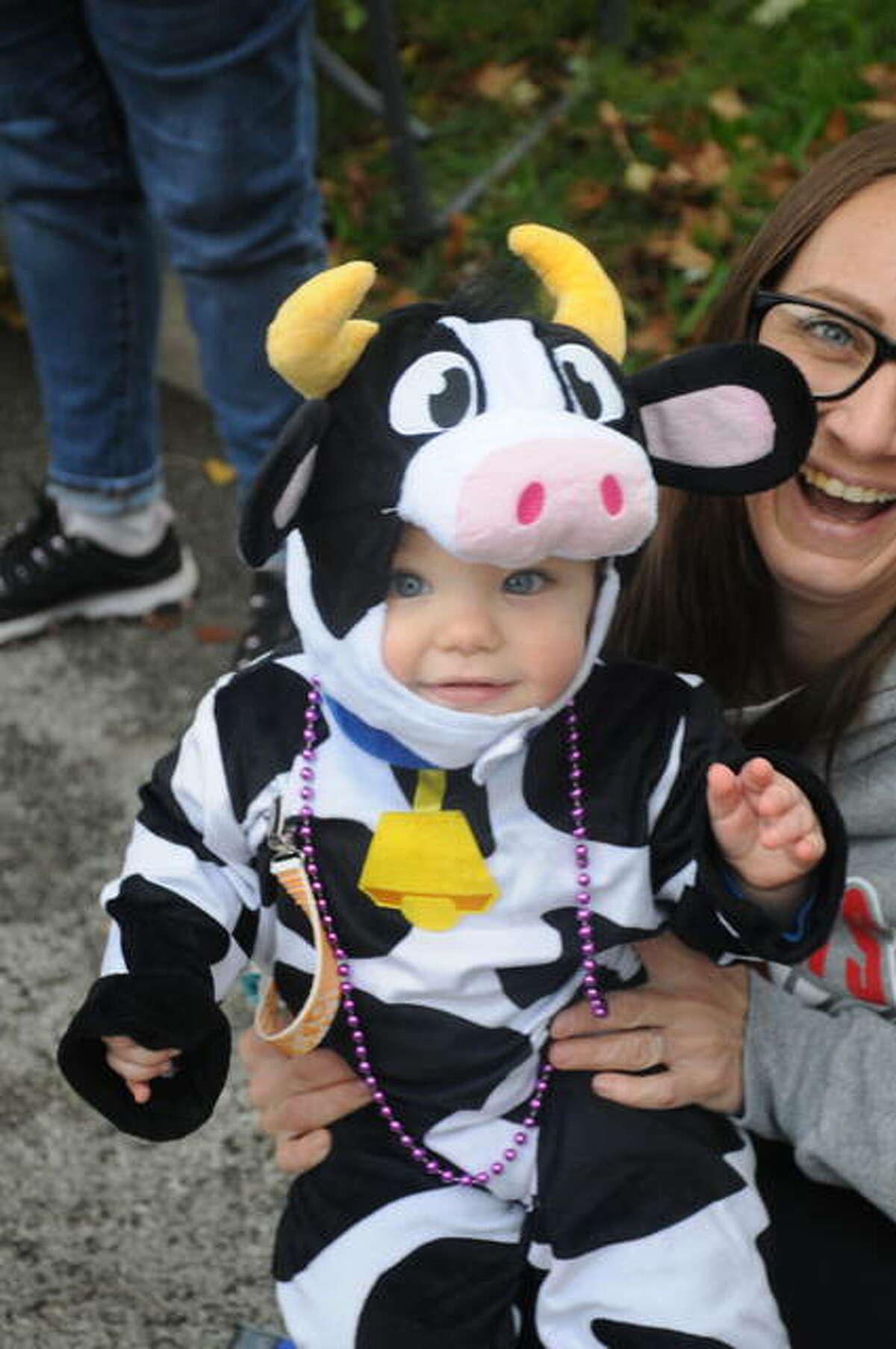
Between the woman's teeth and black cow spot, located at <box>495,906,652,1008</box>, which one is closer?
black cow spot, located at <box>495,906,652,1008</box>

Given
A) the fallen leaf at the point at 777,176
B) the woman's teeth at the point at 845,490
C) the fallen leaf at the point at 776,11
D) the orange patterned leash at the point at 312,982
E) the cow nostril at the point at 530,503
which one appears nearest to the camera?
the cow nostril at the point at 530,503

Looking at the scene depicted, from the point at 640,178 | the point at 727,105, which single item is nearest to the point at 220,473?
the point at 640,178

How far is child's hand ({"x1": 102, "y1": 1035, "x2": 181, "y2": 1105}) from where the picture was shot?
149 centimetres

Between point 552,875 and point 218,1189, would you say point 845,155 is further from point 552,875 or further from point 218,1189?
point 218,1189

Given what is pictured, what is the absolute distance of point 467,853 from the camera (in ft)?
5.05

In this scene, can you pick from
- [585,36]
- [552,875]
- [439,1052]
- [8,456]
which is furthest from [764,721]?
[585,36]

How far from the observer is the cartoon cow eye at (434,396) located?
138cm

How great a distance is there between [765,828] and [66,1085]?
1.22 meters

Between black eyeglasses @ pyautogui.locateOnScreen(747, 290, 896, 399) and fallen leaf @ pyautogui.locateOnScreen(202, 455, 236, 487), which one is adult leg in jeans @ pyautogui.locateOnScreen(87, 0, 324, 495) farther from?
black eyeglasses @ pyautogui.locateOnScreen(747, 290, 896, 399)

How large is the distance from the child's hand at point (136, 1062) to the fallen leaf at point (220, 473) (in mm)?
2219

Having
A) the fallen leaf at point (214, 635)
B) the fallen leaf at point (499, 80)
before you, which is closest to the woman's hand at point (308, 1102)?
the fallen leaf at point (214, 635)

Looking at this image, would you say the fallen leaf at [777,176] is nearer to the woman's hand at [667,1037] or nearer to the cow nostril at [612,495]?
the woman's hand at [667,1037]

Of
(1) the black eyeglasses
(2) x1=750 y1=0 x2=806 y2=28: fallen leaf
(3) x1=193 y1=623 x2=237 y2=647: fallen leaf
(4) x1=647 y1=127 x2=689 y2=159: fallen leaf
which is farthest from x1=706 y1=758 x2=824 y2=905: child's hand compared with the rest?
(2) x1=750 y1=0 x2=806 y2=28: fallen leaf

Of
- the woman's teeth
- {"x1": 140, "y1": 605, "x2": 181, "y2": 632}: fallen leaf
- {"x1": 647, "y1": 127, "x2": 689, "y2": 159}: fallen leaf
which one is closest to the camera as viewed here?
the woman's teeth
